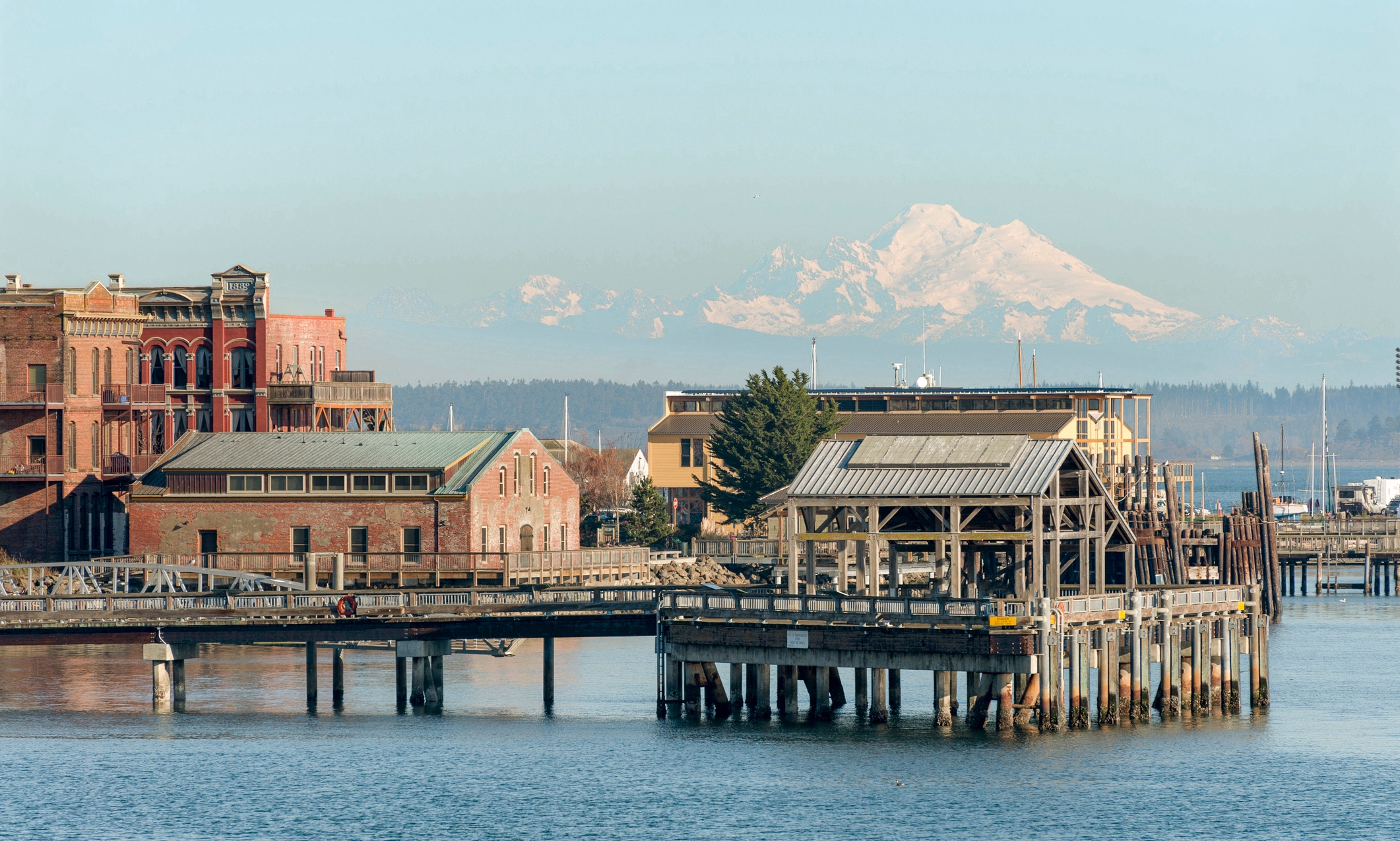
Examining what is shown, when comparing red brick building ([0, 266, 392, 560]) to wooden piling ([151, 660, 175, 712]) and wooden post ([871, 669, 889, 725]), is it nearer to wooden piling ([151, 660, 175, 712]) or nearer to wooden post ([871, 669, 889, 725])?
wooden piling ([151, 660, 175, 712])

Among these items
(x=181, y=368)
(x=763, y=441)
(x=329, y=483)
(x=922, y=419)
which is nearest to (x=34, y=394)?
(x=329, y=483)

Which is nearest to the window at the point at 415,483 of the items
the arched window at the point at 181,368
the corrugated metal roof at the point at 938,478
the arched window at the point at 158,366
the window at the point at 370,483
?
the window at the point at 370,483

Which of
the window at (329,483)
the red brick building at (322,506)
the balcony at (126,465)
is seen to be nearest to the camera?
the red brick building at (322,506)

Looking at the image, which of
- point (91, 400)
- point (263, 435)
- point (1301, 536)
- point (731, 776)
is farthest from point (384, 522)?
point (1301, 536)

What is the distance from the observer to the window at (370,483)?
9875 cm

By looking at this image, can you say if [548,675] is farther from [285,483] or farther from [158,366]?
[158,366]

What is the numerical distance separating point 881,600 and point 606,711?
47.9 ft

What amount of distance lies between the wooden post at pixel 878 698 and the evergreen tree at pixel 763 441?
62.0 meters

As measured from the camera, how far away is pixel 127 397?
4242 inches

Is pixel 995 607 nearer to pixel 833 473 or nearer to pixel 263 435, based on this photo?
pixel 833 473

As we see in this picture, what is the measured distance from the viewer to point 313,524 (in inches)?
3863

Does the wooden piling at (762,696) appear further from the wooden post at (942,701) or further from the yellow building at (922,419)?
the yellow building at (922,419)

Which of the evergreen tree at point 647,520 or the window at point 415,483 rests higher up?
the window at point 415,483

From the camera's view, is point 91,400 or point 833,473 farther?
point 91,400
